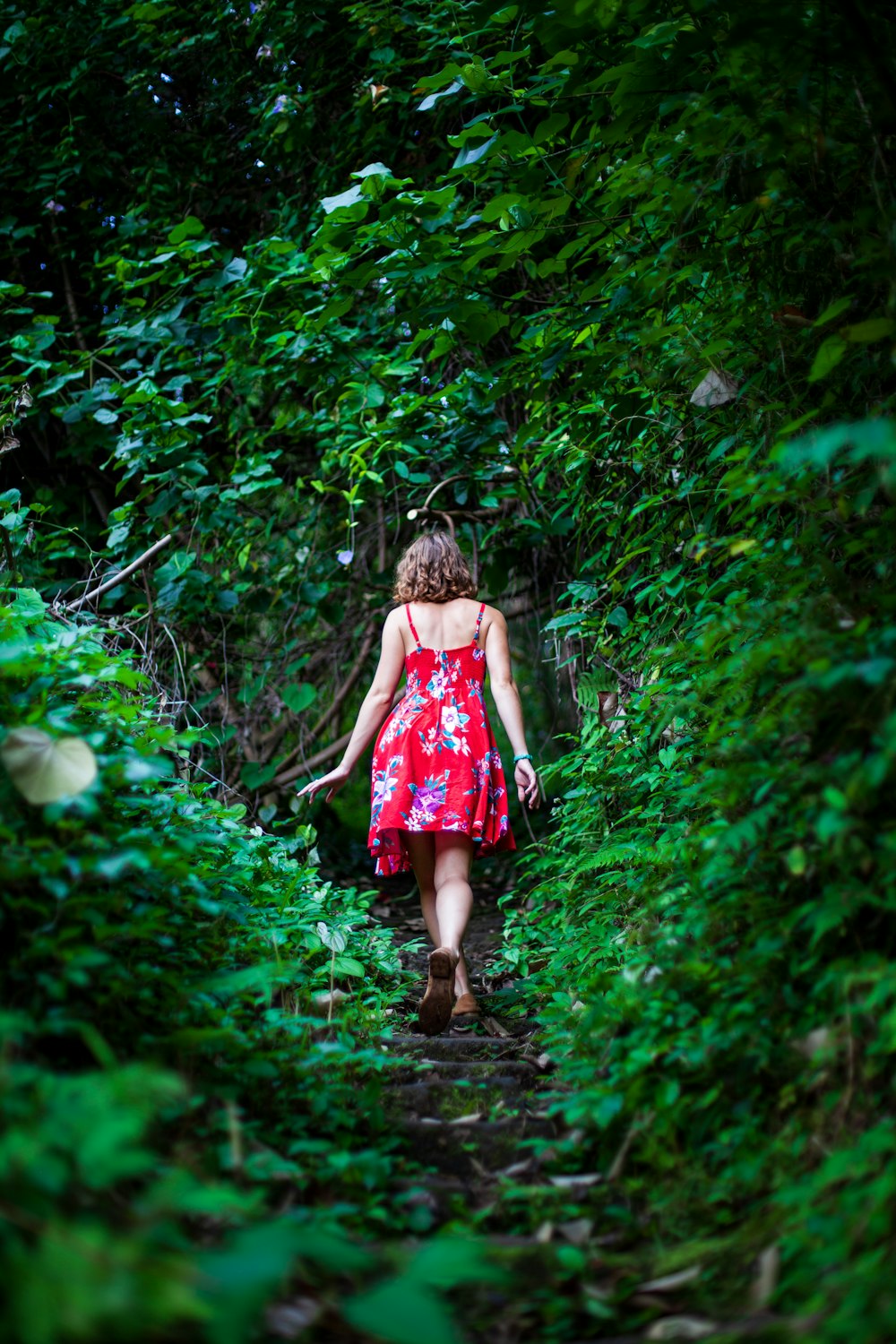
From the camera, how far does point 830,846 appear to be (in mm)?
2324

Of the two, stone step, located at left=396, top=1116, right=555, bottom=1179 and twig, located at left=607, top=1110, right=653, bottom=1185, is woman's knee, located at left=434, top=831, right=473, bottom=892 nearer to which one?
stone step, located at left=396, top=1116, right=555, bottom=1179

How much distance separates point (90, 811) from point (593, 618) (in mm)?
3160

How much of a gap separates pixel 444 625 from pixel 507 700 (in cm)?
43

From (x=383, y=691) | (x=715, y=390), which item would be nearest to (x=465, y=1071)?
(x=383, y=691)

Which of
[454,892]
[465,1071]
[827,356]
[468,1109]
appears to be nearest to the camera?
[827,356]

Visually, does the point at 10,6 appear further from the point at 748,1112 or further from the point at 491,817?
the point at 748,1112

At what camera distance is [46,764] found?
2.30 m

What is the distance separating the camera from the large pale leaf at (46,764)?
89.1 inches

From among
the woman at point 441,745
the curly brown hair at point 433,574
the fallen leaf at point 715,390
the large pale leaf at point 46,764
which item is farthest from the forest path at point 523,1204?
the fallen leaf at point 715,390

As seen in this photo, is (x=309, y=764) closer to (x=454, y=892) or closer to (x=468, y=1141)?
(x=454, y=892)

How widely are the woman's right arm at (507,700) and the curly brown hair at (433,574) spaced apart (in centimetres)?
22

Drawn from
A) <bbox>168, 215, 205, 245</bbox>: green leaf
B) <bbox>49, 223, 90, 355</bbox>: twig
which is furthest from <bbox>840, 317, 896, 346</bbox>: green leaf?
<bbox>49, 223, 90, 355</bbox>: twig

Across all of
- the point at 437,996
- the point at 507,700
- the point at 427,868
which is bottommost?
the point at 437,996

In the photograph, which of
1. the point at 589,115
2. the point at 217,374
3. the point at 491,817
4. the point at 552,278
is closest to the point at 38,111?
the point at 217,374
